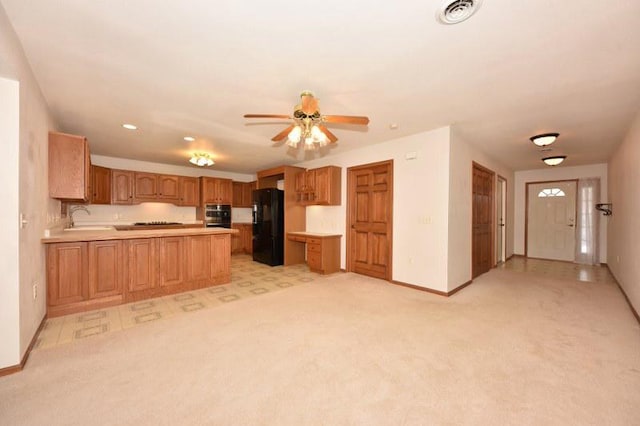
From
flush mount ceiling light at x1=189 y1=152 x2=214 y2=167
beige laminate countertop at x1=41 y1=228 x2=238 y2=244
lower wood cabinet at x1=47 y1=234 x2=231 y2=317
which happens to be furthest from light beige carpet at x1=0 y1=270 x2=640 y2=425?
flush mount ceiling light at x1=189 y1=152 x2=214 y2=167

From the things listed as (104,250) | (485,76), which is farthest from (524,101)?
(104,250)

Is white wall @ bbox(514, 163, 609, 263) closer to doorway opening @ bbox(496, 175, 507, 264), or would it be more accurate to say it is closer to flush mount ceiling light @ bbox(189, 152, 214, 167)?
doorway opening @ bbox(496, 175, 507, 264)

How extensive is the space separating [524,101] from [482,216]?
9.52 ft

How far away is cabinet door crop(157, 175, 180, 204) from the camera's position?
636 centimetres

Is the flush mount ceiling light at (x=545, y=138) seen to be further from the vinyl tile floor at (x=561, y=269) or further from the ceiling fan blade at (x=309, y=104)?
the ceiling fan blade at (x=309, y=104)

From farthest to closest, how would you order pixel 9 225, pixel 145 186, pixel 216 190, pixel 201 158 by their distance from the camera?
1. pixel 216 190
2. pixel 145 186
3. pixel 201 158
4. pixel 9 225

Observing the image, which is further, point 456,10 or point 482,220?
point 482,220

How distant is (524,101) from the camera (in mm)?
2920

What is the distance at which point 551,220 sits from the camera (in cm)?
701

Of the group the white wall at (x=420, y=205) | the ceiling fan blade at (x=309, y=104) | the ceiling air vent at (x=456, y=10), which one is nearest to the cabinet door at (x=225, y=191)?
the white wall at (x=420, y=205)

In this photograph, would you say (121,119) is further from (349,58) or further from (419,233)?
(419,233)

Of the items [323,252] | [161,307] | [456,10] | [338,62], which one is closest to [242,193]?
[323,252]

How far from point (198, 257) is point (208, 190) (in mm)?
3300

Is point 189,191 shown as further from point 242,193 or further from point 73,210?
point 73,210
